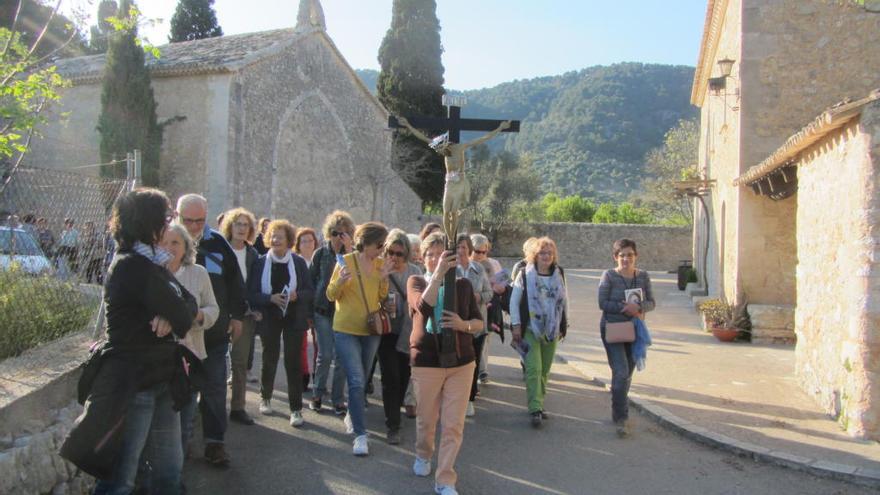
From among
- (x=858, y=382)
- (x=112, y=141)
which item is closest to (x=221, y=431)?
(x=858, y=382)

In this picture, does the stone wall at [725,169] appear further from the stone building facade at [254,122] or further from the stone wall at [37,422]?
the stone building facade at [254,122]

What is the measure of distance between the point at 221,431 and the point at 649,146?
7389 cm

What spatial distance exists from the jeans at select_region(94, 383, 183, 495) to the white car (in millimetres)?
3443

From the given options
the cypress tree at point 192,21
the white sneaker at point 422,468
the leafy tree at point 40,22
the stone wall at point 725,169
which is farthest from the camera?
the cypress tree at point 192,21

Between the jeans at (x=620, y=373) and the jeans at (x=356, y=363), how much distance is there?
2081mm

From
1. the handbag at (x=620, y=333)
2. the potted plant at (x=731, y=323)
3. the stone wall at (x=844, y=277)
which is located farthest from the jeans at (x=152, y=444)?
the potted plant at (x=731, y=323)

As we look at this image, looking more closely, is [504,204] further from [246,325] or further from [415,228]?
[246,325]

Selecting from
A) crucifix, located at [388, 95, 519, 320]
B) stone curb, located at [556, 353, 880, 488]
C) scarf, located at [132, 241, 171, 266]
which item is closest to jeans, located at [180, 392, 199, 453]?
scarf, located at [132, 241, 171, 266]

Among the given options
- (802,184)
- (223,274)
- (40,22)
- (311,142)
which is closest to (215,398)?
(223,274)

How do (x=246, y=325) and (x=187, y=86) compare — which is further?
(x=187, y=86)

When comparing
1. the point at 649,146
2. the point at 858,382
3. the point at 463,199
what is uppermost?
the point at 649,146

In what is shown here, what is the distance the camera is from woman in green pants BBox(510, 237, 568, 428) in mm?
6059

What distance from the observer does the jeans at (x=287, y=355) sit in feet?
19.0

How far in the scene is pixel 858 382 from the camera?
221 inches
